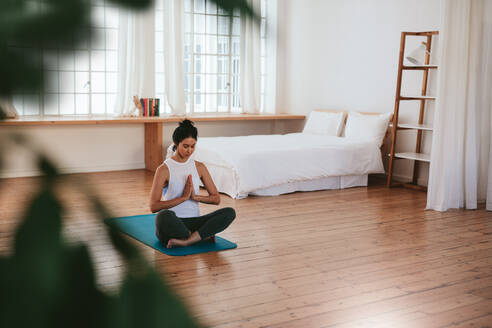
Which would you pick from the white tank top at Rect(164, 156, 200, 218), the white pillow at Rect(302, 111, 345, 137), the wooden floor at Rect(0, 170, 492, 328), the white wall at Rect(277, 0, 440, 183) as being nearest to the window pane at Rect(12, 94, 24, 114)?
the wooden floor at Rect(0, 170, 492, 328)

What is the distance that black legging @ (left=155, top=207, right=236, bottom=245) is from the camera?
11.1 feet

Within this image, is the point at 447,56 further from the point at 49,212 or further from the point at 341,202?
the point at 49,212

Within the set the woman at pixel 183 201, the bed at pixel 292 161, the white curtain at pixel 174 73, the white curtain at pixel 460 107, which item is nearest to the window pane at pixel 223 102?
the white curtain at pixel 174 73

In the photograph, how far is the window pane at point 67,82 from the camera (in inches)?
10.8

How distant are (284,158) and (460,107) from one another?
1.68 metres

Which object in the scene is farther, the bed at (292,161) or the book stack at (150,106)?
the book stack at (150,106)

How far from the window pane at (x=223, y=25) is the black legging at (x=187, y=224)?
3120mm

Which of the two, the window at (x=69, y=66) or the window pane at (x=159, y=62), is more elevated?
the window pane at (x=159, y=62)

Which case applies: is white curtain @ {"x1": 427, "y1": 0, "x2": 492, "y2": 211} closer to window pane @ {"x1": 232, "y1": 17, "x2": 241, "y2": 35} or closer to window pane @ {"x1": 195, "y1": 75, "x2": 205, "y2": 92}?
window pane @ {"x1": 195, "y1": 75, "x2": 205, "y2": 92}

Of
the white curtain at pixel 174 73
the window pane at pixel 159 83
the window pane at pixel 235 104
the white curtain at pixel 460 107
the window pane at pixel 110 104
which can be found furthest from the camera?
the window pane at pixel 235 104

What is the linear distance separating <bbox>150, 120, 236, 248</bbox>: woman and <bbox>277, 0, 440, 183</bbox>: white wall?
2.43 meters

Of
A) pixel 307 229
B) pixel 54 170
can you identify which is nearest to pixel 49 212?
pixel 54 170

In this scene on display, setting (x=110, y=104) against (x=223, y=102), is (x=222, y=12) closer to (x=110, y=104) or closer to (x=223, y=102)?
(x=110, y=104)

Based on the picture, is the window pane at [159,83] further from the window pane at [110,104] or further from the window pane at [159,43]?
the window pane at [110,104]
